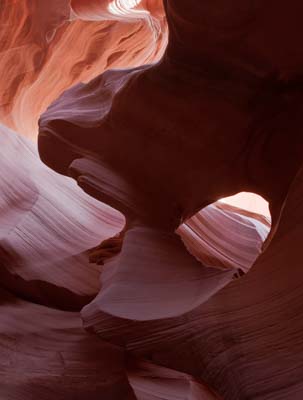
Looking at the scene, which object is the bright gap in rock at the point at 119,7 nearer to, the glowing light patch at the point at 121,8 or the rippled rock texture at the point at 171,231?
the glowing light patch at the point at 121,8

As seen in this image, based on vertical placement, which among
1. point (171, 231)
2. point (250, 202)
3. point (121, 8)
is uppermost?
point (121, 8)

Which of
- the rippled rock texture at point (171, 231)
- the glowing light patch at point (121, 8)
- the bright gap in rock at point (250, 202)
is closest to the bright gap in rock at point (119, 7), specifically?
the glowing light patch at point (121, 8)

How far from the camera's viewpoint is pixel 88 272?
60.9 inches

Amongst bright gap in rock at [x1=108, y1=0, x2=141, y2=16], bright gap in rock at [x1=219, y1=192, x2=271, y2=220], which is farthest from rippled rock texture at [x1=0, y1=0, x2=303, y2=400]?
bright gap in rock at [x1=219, y1=192, x2=271, y2=220]

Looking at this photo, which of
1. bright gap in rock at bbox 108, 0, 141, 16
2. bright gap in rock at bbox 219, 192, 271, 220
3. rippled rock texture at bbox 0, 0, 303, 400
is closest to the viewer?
rippled rock texture at bbox 0, 0, 303, 400

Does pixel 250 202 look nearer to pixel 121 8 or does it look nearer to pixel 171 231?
pixel 121 8

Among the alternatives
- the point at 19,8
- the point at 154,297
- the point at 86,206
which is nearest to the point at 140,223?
the point at 154,297

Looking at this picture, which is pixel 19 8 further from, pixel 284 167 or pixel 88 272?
pixel 284 167

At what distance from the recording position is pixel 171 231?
1.41 metres

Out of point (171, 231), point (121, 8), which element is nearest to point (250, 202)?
point (121, 8)

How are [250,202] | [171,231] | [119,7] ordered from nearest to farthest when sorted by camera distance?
[171,231] → [119,7] → [250,202]

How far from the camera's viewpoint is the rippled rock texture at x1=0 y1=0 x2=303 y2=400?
1.16 meters

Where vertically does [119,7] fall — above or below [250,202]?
above

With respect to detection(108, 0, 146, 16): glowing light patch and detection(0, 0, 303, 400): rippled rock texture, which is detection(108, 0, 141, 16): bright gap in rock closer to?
detection(108, 0, 146, 16): glowing light patch
